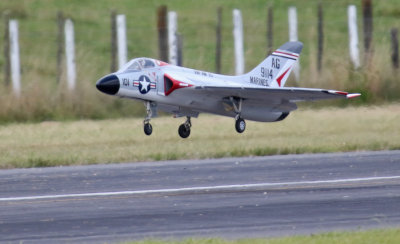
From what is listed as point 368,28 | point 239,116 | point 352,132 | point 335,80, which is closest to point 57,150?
point 239,116

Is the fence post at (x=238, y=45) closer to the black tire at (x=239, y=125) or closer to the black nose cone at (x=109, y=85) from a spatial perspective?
the black tire at (x=239, y=125)

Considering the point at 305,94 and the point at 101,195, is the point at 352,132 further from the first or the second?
the point at 101,195

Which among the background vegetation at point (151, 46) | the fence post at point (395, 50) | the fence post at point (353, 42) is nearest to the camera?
the background vegetation at point (151, 46)

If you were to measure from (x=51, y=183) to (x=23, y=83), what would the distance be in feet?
37.9

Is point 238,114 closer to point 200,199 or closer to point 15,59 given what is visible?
point 200,199

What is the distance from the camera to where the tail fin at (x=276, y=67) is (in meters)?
19.3

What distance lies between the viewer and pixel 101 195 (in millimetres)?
12172

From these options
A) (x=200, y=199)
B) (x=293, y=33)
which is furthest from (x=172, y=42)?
(x=200, y=199)

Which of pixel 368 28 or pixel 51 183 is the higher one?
pixel 368 28

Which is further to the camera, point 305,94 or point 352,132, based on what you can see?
point 352,132

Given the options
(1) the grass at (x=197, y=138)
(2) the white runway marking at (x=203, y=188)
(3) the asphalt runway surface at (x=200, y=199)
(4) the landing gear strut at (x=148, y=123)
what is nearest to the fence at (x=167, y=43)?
(1) the grass at (x=197, y=138)

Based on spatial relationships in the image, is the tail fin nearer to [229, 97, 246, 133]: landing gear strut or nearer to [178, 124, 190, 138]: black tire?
[229, 97, 246, 133]: landing gear strut

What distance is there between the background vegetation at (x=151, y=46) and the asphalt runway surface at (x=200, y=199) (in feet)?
26.5

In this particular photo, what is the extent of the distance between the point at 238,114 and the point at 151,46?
15.1 meters
